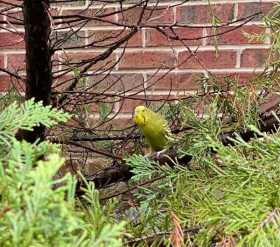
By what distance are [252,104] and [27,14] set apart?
453 millimetres

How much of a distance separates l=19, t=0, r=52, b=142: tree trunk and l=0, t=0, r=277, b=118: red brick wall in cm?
101

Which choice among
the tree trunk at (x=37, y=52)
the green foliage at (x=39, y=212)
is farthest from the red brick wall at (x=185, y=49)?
the green foliage at (x=39, y=212)

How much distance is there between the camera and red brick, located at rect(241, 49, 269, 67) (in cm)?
204

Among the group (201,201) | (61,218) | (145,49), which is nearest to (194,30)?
(145,49)

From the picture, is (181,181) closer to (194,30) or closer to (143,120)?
(143,120)

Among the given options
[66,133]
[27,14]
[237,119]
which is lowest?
[66,133]

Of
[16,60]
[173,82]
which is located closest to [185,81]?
[173,82]

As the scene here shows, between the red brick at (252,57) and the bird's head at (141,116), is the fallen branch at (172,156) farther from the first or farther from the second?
the red brick at (252,57)

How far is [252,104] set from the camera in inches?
43.3

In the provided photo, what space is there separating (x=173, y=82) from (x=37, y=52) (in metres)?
1.14

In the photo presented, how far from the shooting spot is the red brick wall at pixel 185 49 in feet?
6.61

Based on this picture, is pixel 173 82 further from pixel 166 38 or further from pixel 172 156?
pixel 172 156

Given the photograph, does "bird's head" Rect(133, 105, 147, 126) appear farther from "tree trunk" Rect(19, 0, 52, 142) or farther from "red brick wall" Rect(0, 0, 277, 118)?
"red brick wall" Rect(0, 0, 277, 118)

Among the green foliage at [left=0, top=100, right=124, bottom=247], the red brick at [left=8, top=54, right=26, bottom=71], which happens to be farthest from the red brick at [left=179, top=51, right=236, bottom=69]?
the green foliage at [left=0, top=100, right=124, bottom=247]
